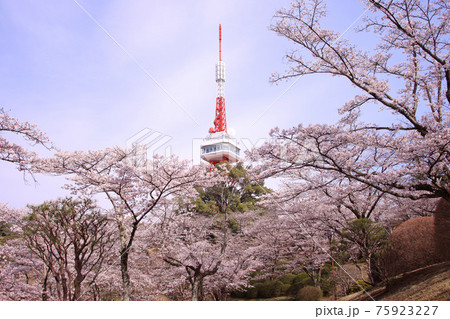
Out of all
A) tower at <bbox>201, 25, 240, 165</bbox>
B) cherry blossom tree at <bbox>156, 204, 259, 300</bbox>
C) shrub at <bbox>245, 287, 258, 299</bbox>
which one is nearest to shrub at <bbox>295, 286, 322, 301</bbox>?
cherry blossom tree at <bbox>156, 204, 259, 300</bbox>

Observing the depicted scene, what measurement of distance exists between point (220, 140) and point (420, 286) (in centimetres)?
2284

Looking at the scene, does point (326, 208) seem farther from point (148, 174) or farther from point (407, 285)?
point (148, 174)

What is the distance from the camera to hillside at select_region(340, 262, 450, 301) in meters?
5.04

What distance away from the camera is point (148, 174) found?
27.3 ft

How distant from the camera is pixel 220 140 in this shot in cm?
→ 2788

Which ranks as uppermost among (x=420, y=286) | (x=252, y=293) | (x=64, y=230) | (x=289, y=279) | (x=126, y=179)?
(x=126, y=179)

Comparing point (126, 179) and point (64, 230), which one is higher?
point (126, 179)

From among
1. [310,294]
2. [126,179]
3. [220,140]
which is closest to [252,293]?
[310,294]

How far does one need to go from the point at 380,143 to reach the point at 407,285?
9.29 feet

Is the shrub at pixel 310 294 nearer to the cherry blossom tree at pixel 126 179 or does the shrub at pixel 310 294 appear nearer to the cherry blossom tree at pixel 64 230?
the cherry blossom tree at pixel 126 179

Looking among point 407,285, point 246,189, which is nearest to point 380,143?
point 407,285

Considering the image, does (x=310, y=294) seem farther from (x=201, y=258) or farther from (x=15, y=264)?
(x=15, y=264)

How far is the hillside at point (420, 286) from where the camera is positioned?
5.04 meters

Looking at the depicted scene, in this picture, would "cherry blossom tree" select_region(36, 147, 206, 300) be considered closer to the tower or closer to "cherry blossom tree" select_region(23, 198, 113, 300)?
"cherry blossom tree" select_region(23, 198, 113, 300)
